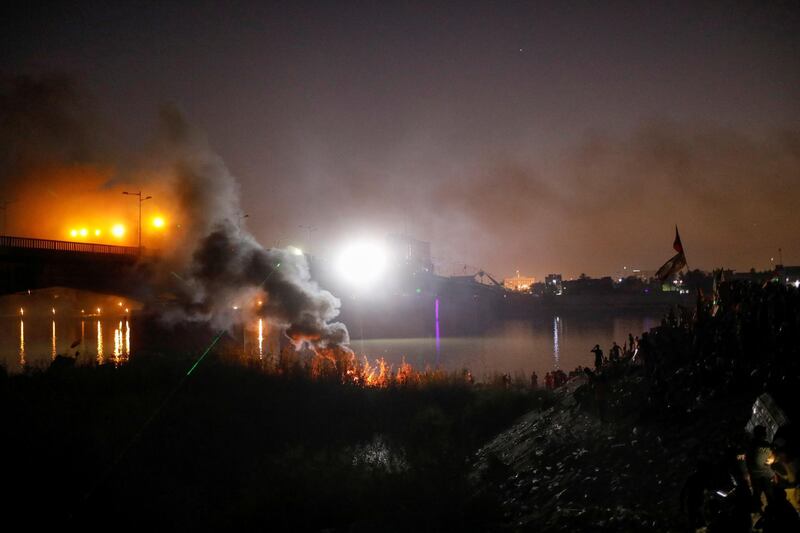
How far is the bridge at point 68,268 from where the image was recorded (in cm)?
4862

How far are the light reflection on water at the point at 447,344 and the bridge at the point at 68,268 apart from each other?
19.1ft

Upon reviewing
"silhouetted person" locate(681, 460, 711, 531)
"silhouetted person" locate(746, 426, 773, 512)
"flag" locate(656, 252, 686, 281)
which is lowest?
"silhouetted person" locate(681, 460, 711, 531)

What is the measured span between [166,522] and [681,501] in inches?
381

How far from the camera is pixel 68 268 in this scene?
5309cm

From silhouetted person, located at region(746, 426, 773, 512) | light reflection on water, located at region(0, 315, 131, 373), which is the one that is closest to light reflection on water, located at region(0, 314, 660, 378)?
light reflection on water, located at region(0, 315, 131, 373)

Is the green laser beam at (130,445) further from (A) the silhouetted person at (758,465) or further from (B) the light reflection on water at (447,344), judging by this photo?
(A) the silhouetted person at (758,465)

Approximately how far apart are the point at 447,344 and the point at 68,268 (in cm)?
4631

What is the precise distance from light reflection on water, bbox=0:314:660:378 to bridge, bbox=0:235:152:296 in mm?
5832

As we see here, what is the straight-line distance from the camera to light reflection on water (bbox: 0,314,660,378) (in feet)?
187

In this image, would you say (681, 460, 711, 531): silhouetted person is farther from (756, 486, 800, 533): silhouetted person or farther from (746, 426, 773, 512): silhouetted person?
(756, 486, 800, 533): silhouetted person

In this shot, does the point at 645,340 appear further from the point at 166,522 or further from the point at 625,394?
the point at 166,522

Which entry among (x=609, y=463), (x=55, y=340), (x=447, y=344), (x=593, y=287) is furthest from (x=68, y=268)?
(x=593, y=287)

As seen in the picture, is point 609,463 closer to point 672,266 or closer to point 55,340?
point 672,266

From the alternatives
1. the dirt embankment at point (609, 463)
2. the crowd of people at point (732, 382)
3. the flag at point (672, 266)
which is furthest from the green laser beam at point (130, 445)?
the flag at point (672, 266)
